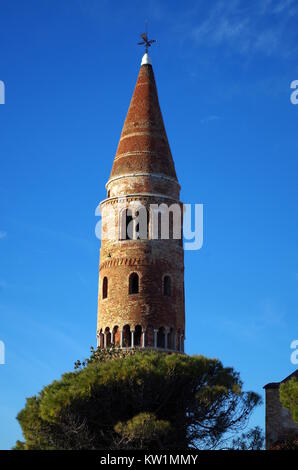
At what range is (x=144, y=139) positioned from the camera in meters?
37.1

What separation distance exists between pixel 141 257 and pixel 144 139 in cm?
532

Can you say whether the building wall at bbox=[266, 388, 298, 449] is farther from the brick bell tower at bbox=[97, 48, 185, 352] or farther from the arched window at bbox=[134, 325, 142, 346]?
the arched window at bbox=[134, 325, 142, 346]

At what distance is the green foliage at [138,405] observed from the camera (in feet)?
77.5

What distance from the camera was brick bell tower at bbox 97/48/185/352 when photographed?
112ft

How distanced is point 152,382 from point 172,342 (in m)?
9.60

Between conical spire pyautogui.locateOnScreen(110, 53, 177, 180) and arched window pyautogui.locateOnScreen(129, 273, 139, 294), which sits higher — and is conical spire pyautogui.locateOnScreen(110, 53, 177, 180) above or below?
above

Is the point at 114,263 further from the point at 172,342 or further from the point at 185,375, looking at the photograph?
the point at 185,375

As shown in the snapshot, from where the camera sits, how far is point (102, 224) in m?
36.7

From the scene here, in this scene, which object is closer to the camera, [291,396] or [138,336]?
[291,396]

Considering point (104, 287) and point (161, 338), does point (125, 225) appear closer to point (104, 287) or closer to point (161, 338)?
point (104, 287)

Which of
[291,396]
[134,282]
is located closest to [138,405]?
[291,396]

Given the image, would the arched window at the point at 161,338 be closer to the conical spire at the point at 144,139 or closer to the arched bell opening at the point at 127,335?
the arched bell opening at the point at 127,335

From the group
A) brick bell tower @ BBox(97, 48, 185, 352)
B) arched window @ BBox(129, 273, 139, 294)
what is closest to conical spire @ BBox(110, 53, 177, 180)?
brick bell tower @ BBox(97, 48, 185, 352)
